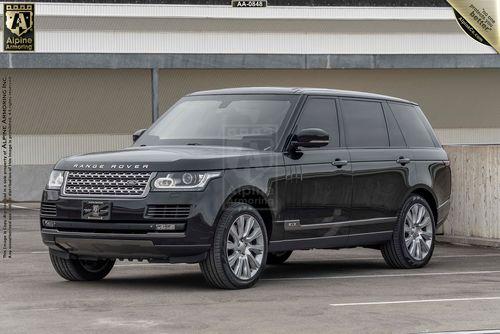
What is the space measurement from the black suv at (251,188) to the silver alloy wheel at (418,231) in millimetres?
15

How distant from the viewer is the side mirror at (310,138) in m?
→ 13.0

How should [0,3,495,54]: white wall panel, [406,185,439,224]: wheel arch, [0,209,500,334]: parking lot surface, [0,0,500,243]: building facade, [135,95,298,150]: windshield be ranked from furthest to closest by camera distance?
[0,3,495,54]: white wall panel < [0,0,500,243]: building facade < [406,185,439,224]: wheel arch < [135,95,298,150]: windshield < [0,209,500,334]: parking lot surface

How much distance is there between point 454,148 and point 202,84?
1630cm

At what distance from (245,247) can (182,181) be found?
2.99ft

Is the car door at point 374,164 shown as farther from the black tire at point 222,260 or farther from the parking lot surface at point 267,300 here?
the black tire at point 222,260

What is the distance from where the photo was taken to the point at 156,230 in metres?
11.9

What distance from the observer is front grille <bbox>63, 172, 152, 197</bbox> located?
1209 centimetres

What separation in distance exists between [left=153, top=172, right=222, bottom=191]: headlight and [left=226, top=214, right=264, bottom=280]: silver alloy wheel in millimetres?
512

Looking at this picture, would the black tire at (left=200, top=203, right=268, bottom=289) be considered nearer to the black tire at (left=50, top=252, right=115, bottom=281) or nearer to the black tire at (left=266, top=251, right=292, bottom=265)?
the black tire at (left=50, top=252, right=115, bottom=281)

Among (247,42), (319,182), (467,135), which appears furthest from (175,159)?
(247,42)

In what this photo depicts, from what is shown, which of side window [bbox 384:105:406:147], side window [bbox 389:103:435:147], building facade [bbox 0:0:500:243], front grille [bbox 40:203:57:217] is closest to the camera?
front grille [bbox 40:203:57:217]

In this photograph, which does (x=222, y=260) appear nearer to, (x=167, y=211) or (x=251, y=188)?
(x=167, y=211)

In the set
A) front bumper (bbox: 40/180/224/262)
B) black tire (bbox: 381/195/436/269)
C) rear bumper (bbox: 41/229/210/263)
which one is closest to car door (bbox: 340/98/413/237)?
black tire (bbox: 381/195/436/269)

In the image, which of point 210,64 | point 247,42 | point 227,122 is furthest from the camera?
point 247,42
